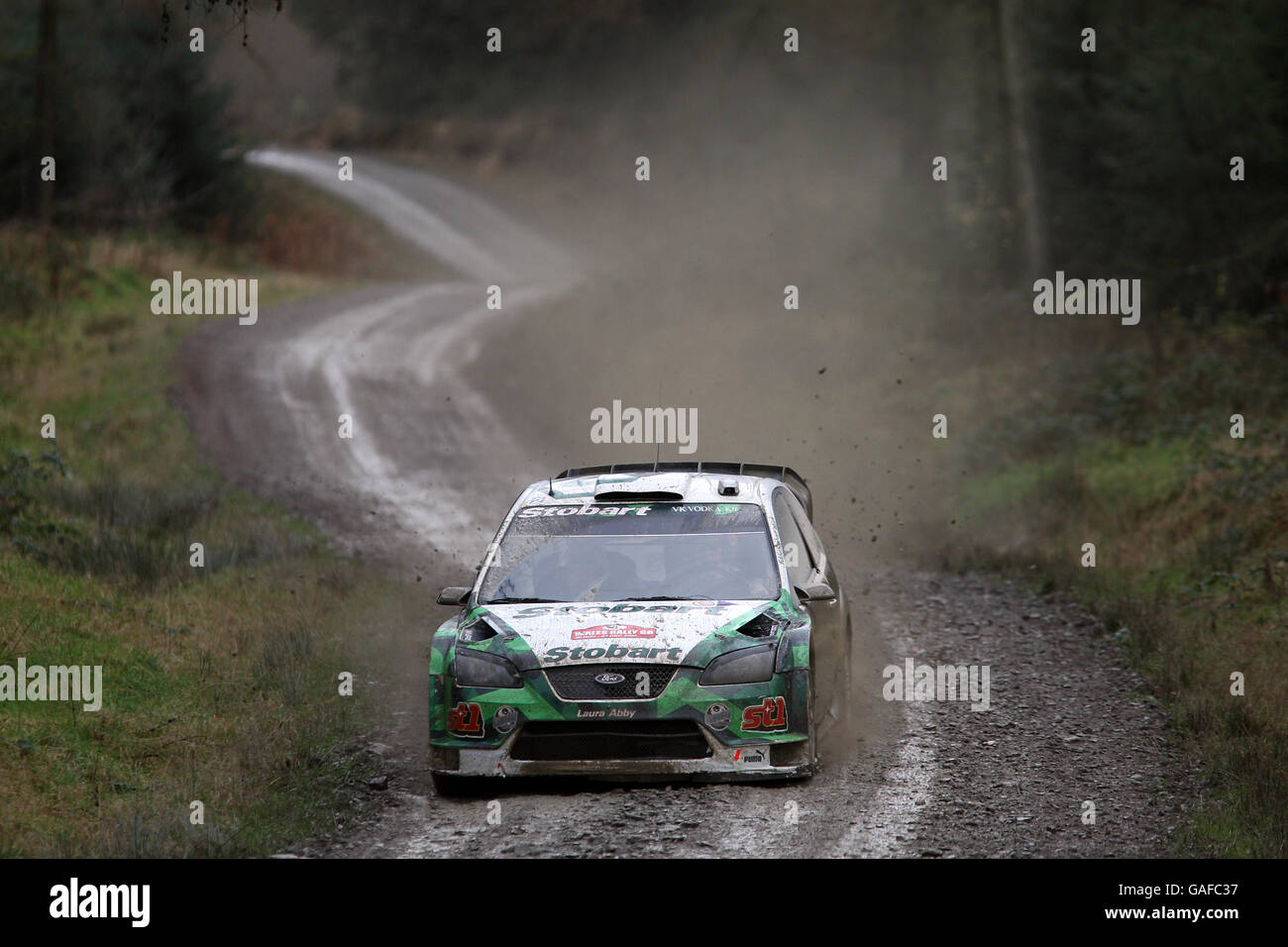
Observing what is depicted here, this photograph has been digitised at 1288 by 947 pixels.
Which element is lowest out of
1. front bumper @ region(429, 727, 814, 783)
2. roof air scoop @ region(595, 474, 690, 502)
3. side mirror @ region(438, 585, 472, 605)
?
front bumper @ region(429, 727, 814, 783)

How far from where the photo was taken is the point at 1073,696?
10.6 m

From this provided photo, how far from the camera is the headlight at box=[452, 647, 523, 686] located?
767 cm

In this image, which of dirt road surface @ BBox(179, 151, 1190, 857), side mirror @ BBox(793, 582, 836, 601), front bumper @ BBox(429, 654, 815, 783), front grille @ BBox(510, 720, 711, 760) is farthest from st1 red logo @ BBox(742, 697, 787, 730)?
side mirror @ BBox(793, 582, 836, 601)

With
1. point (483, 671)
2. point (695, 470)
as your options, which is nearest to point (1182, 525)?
point (695, 470)

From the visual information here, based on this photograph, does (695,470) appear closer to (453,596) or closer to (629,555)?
(629,555)

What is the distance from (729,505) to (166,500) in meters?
10.0

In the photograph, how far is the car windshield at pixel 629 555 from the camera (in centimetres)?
848

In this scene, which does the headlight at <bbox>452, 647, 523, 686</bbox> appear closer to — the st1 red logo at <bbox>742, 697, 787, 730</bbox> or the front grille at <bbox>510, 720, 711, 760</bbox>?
the front grille at <bbox>510, 720, 711, 760</bbox>

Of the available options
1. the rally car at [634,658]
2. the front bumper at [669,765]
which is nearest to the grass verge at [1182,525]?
the front bumper at [669,765]

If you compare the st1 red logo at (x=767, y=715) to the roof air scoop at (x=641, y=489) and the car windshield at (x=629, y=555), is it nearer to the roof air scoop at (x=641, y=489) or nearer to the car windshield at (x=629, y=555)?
the car windshield at (x=629, y=555)

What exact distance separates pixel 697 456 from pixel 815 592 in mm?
13700

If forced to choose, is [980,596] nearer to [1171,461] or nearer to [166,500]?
[1171,461]

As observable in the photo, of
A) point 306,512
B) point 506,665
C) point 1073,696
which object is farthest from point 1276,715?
point 306,512

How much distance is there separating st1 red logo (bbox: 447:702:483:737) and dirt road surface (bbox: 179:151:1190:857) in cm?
44
